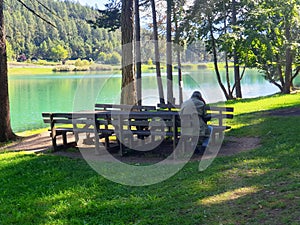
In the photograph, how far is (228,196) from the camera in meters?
4.83

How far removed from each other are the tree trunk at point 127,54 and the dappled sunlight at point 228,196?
23.0 ft

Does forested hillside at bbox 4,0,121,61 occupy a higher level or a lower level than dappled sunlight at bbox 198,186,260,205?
higher

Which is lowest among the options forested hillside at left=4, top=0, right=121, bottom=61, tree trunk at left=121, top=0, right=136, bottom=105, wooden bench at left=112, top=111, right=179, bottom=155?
wooden bench at left=112, top=111, right=179, bottom=155

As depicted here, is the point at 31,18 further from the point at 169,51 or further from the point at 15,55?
the point at 169,51

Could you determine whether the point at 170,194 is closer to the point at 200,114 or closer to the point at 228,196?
the point at 228,196

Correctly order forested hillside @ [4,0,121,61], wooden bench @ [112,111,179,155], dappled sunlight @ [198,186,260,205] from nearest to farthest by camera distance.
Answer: dappled sunlight @ [198,186,260,205] < wooden bench @ [112,111,179,155] < forested hillside @ [4,0,121,61]

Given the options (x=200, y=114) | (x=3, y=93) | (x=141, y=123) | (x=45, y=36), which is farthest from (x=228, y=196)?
(x=45, y=36)

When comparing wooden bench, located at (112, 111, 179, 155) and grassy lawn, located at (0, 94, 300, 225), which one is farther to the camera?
wooden bench, located at (112, 111, 179, 155)

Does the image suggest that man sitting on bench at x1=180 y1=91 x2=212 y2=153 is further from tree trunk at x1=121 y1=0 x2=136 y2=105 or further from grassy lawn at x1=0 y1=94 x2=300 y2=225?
tree trunk at x1=121 y1=0 x2=136 y2=105

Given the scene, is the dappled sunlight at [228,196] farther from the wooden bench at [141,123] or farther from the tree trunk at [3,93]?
the tree trunk at [3,93]

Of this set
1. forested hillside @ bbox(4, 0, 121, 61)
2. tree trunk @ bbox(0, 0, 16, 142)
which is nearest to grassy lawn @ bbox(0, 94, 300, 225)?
tree trunk @ bbox(0, 0, 16, 142)

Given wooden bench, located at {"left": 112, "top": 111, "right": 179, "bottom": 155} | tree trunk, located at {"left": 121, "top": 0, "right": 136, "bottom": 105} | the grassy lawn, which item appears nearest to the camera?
the grassy lawn

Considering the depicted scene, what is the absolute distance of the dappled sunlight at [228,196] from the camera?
470 cm

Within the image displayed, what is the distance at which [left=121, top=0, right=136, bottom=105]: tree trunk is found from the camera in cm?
1141
